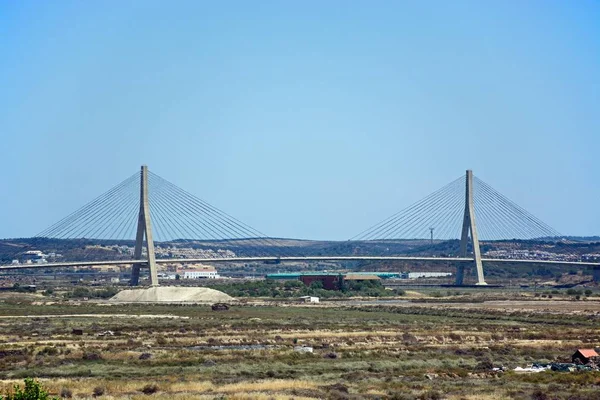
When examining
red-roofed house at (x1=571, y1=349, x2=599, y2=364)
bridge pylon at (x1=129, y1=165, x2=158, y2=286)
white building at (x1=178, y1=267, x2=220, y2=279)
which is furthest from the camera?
white building at (x1=178, y1=267, x2=220, y2=279)

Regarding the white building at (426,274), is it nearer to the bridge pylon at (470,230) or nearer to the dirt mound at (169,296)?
the bridge pylon at (470,230)

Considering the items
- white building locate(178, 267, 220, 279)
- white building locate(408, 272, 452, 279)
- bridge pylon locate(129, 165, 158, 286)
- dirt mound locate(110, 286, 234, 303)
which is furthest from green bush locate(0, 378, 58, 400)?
white building locate(178, 267, 220, 279)

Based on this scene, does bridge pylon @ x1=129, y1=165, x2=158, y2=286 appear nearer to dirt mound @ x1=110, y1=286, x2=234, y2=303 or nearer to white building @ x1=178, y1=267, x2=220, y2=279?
dirt mound @ x1=110, y1=286, x2=234, y2=303

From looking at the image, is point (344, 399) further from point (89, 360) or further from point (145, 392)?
point (89, 360)

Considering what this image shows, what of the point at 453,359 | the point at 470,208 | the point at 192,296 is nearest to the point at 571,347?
the point at 453,359

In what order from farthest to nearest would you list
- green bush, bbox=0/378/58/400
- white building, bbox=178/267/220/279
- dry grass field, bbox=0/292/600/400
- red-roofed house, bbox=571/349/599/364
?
1. white building, bbox=178/267/220/279
2. red-roofed house, bbox=571/349/599/364
3. dry grass field, bbox=0/292/600/400
4. green bush, bbox=0/378/58/400
